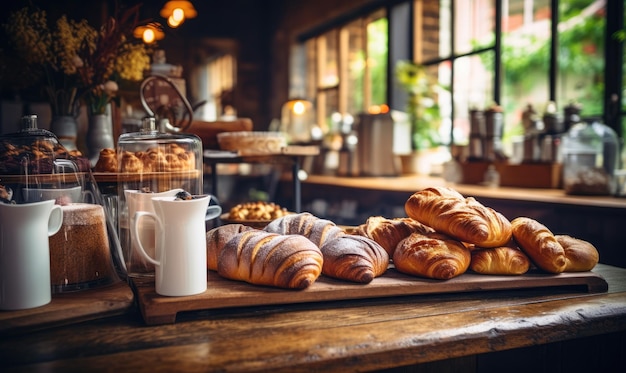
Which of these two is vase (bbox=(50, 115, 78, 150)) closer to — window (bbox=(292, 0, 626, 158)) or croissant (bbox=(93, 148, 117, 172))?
croissant (bbox=(93, 148, 117, 172))

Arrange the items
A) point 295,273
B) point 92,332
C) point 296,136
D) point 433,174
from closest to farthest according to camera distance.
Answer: point 92,332 < point 295,273 < point 433,174 < point 296,136

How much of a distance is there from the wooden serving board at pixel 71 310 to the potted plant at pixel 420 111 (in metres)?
4.10

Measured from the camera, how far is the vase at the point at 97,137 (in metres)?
2.38

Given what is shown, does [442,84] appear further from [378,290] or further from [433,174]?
[378,290]

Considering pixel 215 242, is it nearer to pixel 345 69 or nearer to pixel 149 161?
pixel 149 161

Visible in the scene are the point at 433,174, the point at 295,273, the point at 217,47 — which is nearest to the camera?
the point at 295,273

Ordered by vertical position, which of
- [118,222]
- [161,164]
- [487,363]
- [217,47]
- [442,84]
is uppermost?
[217,47]

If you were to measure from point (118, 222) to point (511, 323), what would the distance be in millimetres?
987

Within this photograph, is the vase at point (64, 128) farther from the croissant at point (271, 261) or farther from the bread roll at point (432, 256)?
the bread roll at point (432, 256)

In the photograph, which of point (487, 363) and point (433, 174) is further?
point (433, 174)

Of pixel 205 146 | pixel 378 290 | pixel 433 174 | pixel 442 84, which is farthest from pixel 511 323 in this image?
pixel 442 84

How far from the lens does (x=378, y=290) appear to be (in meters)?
1.10

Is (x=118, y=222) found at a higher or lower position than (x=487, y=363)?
higher

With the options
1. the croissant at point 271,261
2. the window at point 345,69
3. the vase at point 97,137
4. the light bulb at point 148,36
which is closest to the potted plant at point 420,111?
the window at point 345,69
